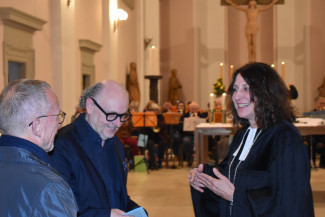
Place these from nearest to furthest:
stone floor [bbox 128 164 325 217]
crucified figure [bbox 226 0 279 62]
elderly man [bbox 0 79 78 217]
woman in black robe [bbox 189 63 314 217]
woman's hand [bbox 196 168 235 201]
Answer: elderly man [bbox 0 79 78 217], woman in black robe [bbox 189 63 314 217], woman's hand [bbox 196 168 235 201], stone floor [bbox 128 164 325 217], crucified figure [bbox 226 0 279 62]

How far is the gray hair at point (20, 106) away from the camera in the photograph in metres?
1.75

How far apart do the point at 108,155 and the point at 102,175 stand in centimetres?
19

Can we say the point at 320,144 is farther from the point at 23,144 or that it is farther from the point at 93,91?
the point at 23,144

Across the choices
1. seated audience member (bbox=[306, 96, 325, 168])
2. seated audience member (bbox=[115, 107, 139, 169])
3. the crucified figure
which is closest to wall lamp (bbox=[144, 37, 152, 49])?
the crucified figure

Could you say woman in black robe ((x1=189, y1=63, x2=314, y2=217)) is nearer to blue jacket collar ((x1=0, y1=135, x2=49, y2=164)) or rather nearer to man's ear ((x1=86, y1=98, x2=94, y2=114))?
man's ear ((x1=86, y1=98, x2=94, y2=114))

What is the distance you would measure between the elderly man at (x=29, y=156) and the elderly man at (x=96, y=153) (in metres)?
0.80

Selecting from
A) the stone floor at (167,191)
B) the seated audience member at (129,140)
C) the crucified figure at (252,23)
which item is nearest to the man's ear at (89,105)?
the stone floor at (167,191)

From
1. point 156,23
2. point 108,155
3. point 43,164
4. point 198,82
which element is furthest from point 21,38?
point 198,82

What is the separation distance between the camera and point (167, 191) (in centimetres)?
794

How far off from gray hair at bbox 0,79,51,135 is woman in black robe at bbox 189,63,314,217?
4.44ft

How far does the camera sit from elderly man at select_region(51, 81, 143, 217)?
2619 mm

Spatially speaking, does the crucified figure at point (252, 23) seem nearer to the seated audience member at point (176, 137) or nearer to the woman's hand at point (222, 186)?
the seated audience member at point (176, 137)

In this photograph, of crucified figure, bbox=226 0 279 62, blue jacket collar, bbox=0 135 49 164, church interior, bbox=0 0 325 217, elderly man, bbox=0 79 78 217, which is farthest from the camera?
crucified figure, bbox=226 0 279 62

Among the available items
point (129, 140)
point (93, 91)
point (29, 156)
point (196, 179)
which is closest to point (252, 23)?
point (129, 140)
